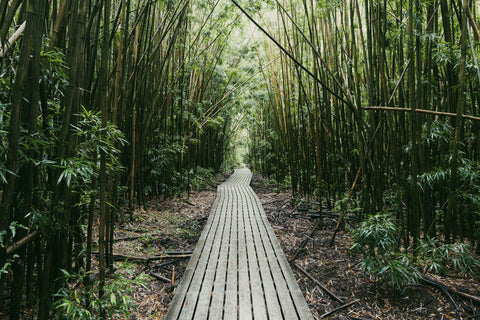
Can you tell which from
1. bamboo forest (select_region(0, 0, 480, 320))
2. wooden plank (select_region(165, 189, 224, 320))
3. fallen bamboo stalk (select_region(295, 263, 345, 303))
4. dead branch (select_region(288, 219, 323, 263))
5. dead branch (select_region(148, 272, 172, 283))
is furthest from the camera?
dead branch (select_region(288, 219, 323, 263))

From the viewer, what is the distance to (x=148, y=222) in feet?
10.3

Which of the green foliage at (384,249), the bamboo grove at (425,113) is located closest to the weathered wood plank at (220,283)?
the green foliage at (384,249)

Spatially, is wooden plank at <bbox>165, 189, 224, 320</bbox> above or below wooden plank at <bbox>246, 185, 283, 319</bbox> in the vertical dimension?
above

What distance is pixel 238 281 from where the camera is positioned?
6.02ft

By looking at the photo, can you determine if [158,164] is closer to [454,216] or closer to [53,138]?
[53,138]

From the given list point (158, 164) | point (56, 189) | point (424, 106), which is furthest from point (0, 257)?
point (158, 164)

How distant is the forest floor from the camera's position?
1578 millimetres

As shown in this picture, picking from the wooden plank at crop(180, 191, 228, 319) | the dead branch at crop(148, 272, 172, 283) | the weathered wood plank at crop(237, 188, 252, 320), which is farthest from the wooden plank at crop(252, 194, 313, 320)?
the dead branch at crop(148, 272, 172, 283)

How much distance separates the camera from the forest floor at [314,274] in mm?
1578

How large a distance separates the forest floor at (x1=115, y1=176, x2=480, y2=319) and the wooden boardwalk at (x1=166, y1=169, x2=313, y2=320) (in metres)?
0.16

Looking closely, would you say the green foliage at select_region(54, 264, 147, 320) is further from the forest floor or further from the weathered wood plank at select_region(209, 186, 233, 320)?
the weathered wood plank at select_region(209, 186, 233, 320)

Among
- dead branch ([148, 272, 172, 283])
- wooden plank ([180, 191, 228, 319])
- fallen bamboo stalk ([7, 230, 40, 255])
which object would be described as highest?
fallen bamboo stalk ([7, 230, 40, 255])

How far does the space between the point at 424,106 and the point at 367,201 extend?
0.82 meters

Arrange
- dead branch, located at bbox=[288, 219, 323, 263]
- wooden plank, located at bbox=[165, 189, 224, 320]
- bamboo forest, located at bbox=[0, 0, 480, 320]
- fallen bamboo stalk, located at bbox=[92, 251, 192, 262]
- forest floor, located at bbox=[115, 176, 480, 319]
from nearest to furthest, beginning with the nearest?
bamboo forest, located at bbox=[0, 0, 480, 320] → wooden plank, located at bbox=[165, 189, 224, 320] → forest floor, located at bbox=[115, 176, 480, 319] → fallen bamboo stalk, located at bbox=[92, 251, 192, 262] → dead branch, located at bbox=[288, 219, 323, 263]
